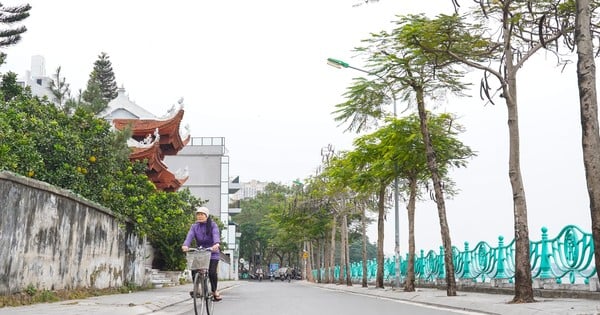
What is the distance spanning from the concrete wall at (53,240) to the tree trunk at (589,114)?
8753 millimetres

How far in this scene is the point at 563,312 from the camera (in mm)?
9273

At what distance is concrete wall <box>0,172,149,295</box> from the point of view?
1083 cm

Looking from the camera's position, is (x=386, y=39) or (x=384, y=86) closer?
(x=386, y=39)

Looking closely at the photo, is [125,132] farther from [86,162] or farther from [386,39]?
[386,39]

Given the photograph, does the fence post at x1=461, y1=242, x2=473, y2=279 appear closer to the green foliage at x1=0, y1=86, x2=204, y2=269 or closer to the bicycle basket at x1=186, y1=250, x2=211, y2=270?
the green foliage at x1=0, y1=86, x2=204, y2=269

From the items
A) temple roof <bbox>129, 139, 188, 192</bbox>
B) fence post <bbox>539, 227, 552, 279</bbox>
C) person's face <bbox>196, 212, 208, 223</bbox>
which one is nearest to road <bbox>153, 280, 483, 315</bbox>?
person's face <bbox>196, 212, 208, 223</bbox>

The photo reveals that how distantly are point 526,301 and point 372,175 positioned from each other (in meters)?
12.1

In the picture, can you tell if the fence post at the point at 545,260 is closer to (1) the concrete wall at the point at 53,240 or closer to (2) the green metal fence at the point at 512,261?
(2) the green metal fence at the point at 512,261

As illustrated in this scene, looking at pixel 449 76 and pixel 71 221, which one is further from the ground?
pixel 449 76

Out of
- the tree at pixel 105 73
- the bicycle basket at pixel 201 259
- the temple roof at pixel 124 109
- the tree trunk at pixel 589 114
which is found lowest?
the bicycle basket at pixel 201 259

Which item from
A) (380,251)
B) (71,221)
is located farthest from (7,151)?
(380,251)

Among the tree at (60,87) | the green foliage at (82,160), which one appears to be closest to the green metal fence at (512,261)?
the green foliage at (82,160)

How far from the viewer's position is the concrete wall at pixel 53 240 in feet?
35.5

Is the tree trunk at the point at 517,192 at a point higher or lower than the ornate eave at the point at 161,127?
lower
